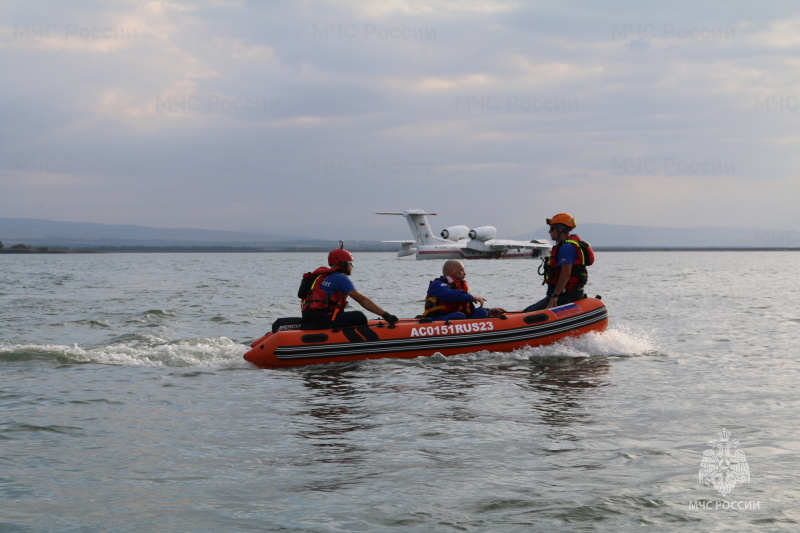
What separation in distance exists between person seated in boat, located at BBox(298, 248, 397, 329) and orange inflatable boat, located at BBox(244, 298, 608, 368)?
0.59 ft

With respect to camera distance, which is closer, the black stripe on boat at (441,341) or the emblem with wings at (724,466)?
the emblem with wings at (724,466)

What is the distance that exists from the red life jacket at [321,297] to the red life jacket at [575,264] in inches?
136

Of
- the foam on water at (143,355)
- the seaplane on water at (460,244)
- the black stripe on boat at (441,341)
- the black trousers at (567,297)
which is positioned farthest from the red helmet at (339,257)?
the seaplane on water at (460,244)

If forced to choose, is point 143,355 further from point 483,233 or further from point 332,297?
point 483,233

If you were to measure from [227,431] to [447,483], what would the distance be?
2533mm

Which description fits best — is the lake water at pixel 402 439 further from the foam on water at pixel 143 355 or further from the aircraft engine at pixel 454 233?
the aircraft engine at pixel 454 233

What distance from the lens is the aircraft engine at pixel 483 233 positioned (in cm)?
8094

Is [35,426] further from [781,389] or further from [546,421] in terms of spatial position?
[781,389]

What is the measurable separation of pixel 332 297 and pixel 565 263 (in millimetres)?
3740

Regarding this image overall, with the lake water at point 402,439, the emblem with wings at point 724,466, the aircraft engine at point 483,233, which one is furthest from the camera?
the aircraft engine at point 483,233

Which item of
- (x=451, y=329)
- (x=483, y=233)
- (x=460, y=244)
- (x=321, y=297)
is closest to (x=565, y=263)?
(x=451, y=329)

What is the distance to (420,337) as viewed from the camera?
1151 cm

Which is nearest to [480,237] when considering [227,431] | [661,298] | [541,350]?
[661,298]

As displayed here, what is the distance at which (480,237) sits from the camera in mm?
81625
